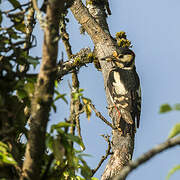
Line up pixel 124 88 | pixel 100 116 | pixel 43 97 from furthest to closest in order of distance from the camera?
pixel 124 88 < pixel 100 116 < pixel 43 97

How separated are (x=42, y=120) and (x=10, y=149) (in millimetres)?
202

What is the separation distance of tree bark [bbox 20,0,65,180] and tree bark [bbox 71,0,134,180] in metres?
1.84

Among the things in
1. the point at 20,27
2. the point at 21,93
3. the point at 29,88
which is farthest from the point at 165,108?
the point at 20,27

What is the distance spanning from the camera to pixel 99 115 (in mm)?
3434

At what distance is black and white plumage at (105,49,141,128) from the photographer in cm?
369

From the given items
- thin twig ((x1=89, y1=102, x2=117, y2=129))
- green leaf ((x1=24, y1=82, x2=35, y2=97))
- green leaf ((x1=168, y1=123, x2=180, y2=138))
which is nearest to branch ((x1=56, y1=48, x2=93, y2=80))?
thin twig ((x1=89, y1=102, x2=117, y2=129))

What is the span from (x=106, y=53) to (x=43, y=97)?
271cm

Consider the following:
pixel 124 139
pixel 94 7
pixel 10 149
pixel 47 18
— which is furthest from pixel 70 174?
pixel 94 7

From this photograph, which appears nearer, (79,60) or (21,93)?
(21,93)

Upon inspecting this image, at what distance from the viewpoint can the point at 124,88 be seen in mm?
3998

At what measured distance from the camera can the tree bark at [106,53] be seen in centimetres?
314

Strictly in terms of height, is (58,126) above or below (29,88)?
below

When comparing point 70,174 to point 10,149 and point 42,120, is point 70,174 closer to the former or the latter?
point 10,149

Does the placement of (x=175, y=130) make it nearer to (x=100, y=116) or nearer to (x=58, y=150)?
(x=58, y=150)
